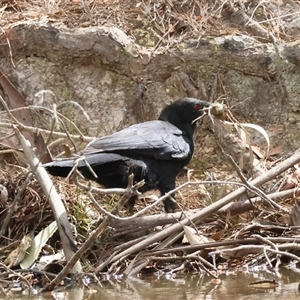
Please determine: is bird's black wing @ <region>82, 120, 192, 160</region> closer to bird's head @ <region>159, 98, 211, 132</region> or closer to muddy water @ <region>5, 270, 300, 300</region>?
bird's head @ <region>159, 98, 211, 132</region>

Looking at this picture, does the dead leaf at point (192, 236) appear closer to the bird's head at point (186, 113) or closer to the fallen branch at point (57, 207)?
the fallen branch at point (57, 207)

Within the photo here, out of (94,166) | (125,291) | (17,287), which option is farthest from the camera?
(94,166)

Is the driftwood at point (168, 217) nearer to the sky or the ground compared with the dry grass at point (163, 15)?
nearer to the ground

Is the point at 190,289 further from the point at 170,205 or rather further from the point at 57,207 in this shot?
the point at 170,205

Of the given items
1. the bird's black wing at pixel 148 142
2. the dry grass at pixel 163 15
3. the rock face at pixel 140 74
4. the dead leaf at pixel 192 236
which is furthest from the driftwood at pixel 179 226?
the dry grass at pixel 163 15

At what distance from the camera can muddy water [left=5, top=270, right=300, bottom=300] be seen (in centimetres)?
351

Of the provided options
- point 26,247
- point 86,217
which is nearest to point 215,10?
point 86,217

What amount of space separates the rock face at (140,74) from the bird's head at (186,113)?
787 mm

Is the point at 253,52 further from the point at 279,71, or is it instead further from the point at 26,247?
the point at 26,247

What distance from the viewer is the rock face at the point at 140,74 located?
6281 mm

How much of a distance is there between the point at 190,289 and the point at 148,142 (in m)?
1.41

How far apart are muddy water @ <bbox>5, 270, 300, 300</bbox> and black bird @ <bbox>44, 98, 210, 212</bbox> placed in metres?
0.84

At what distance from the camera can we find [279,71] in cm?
628

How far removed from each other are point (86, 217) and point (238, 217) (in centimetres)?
93
